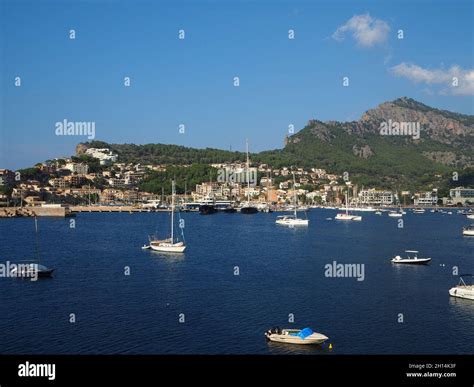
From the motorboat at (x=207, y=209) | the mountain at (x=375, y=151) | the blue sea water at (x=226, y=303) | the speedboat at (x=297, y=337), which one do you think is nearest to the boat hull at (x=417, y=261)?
the blue sea water at (x=226, y=303)

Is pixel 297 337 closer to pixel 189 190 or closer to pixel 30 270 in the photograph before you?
pixel 30 270

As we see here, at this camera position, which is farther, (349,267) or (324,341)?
(349,267)

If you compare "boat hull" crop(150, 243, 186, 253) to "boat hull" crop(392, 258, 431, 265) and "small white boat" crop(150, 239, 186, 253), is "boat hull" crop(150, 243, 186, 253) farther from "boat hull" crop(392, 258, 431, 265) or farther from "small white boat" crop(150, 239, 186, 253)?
"boat hull" crop(392, 258, 431, 265)

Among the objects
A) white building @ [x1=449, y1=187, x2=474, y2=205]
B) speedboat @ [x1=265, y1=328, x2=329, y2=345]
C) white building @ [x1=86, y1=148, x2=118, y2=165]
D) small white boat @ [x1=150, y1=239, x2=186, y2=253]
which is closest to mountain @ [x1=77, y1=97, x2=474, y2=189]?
white building @ [x1=86, y1=148, x2=118, y2=165]

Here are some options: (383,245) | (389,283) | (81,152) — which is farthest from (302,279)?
(81,152)

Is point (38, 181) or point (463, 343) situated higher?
point (38, 181)
